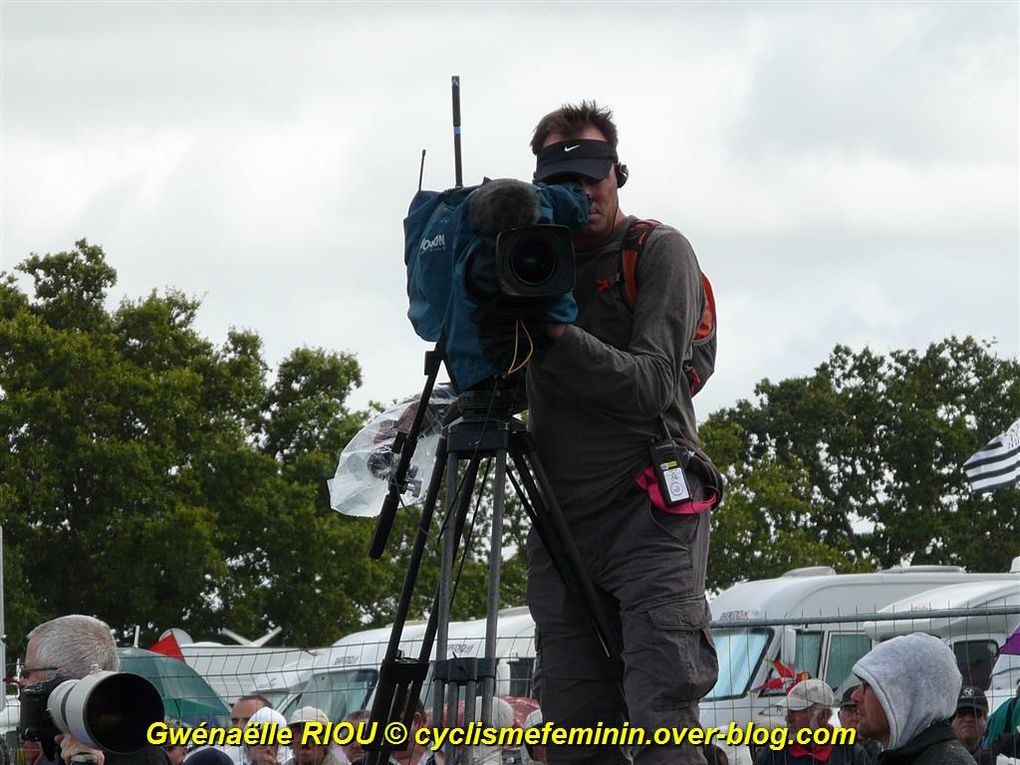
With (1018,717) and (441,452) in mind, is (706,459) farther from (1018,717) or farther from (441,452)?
(1018,717)

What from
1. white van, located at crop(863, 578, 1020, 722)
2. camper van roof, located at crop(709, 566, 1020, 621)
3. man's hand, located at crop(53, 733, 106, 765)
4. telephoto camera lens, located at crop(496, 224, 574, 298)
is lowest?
man's hand, located at crop(53, 733, 106, 765)

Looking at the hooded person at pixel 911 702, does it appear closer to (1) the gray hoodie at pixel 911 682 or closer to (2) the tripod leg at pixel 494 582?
(1) the gray hoodie at pixel 911 682

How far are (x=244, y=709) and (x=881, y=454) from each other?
4327 cm

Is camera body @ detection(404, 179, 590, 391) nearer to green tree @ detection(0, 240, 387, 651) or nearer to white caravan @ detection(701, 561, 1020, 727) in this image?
white caravan @ detection(701, 561, 1020, 727)

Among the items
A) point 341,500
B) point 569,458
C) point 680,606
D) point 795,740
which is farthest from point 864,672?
point 341,500

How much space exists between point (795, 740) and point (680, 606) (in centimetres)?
346

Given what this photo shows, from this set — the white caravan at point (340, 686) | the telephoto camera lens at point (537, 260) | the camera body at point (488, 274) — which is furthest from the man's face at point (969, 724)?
the telephoto camera lens at point (537, 260)

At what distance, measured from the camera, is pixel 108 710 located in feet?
11.8

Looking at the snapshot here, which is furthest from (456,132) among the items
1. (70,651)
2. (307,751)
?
(307,751)

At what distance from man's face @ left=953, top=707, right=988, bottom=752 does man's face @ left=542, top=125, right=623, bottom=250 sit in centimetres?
549

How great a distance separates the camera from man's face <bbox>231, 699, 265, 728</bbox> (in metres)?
9.08

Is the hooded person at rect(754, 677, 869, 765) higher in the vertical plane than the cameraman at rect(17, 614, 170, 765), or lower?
lower

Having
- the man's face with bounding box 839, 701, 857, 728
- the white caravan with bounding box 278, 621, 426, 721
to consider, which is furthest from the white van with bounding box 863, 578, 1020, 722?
the white caravan with bounding box 278, 621, 426, 721

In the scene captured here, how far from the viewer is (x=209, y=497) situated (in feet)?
115
